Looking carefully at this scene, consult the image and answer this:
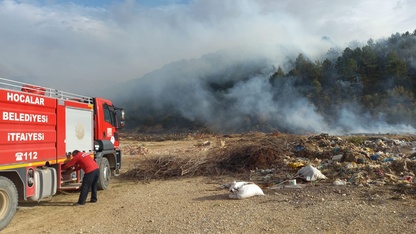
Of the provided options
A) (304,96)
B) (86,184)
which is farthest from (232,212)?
(304,96)

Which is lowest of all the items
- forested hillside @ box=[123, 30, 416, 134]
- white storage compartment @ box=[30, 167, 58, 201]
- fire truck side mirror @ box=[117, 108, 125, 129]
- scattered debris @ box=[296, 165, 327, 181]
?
scattered debris @ box=[296, 165, 327, 181]

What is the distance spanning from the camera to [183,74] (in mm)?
69438

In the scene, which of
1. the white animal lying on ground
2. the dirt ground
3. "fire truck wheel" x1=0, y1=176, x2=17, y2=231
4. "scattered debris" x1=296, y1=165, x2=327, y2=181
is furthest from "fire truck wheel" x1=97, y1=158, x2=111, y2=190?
"scattered debris" x1=296, y1=165, x2=327, y2=181

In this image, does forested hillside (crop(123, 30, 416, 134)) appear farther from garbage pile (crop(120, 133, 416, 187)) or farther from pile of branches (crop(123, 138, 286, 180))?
pile of branches (crop(123, 138, 286, 180))

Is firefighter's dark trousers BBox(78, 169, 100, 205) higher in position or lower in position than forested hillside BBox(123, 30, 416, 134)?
lower

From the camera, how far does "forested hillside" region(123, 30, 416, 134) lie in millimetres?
42062

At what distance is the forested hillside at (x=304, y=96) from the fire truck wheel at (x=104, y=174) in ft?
107

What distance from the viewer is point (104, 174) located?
447 inches

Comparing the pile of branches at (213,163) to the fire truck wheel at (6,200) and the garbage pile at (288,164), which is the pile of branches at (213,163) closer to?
the garbage pile at (288,164)

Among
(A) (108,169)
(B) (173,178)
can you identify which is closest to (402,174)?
(B) (173,178)

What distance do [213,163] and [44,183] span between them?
7.20 m

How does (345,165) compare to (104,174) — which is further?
(345,165)

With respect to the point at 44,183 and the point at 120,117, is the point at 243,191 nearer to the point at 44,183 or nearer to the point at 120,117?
the point at 44,183

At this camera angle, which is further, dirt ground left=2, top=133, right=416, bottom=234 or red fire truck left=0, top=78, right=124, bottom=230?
red fire truck left=0, top=78, right=124, bottom=230
